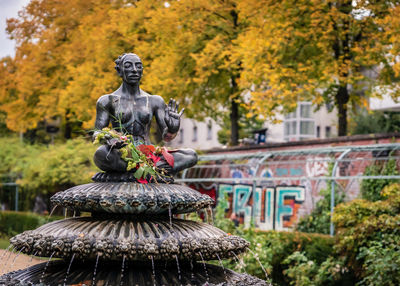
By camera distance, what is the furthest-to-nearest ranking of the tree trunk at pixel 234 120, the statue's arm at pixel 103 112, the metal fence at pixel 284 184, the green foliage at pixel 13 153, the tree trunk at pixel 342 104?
the green foliage at pixel 13 153 < the tree trunk at pixel 234 120 < the metal fence at pixel 284 184 < the tree trunk at pixel 342 104 < the statue's arm at pixel 103 112

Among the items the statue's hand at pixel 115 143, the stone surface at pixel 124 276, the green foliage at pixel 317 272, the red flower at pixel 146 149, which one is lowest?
the green foliage at pixel 317 272

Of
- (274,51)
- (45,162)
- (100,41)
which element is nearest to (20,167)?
(45,162)

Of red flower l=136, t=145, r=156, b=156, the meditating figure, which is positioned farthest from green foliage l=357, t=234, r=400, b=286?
red flower l=136, t=145, r=156, b=156

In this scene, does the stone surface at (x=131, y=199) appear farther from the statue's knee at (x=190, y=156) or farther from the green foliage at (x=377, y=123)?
the green foliage at (x=377, y=123)

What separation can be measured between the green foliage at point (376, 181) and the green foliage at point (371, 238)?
12.6 feet

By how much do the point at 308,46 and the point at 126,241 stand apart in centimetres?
1390

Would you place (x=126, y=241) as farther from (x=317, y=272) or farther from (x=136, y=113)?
(x=317, y=272)

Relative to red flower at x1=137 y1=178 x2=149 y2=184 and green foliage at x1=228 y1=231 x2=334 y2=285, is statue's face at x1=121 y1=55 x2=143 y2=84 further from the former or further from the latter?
green foliage at x1=228 y1=231 x2=334 y2=285

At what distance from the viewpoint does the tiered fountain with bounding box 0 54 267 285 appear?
5.07m

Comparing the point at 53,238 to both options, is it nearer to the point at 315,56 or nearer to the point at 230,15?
the point at 315,56

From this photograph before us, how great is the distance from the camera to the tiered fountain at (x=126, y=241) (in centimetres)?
507

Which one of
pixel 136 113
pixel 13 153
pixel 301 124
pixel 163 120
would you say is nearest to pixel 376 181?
pixel 163 120

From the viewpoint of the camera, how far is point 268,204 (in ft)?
72.2

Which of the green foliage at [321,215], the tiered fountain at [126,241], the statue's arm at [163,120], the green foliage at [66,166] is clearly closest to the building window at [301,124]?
the green foliage at [321,215]
